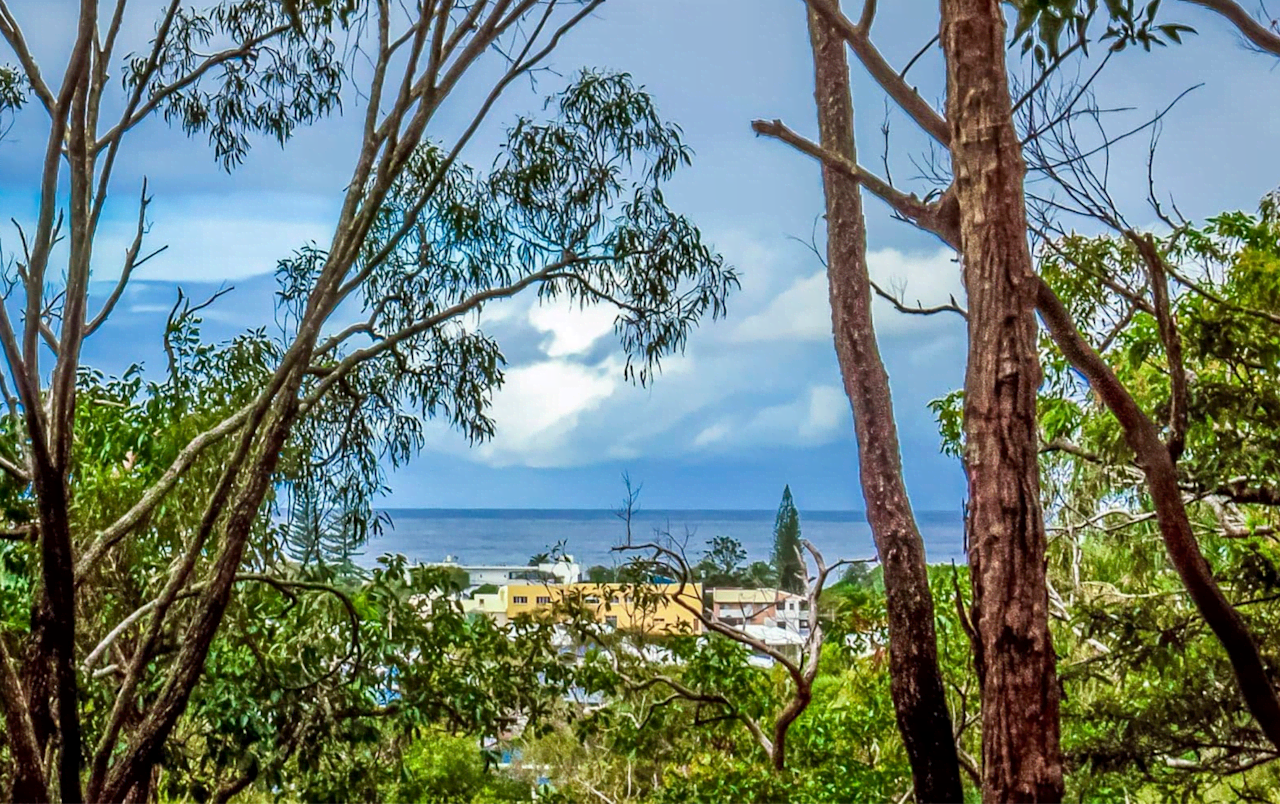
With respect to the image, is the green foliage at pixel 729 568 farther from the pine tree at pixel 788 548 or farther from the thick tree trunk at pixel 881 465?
the thick tree trunk at pixel 881 465

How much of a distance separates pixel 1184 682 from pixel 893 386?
82 cm

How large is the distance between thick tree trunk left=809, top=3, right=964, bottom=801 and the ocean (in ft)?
1.28

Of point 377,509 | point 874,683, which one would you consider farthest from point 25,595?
point 874,683

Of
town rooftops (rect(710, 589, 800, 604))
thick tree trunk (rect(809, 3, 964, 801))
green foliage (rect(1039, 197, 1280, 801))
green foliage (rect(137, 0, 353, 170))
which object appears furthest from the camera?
town rooftops (rect(710, 589, 800, 604))

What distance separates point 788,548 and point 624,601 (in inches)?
16.3

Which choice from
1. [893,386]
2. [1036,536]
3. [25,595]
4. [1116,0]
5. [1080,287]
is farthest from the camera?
[893,386]

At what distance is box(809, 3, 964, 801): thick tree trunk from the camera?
2209 millimetres

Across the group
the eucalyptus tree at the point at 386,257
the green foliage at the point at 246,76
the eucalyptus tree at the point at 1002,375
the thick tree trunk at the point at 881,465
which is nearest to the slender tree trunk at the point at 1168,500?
the eucalyptus tree at the point at 1002,375

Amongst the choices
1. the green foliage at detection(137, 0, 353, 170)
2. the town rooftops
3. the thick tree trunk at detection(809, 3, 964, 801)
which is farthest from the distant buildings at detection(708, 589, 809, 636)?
the green foliage at detection(137, 0, 353, 170)

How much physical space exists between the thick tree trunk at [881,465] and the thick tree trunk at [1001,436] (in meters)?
0.62

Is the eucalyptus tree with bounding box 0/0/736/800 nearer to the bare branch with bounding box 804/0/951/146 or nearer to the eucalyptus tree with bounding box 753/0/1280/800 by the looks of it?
the bare branch with bounding box 804/0/951/146

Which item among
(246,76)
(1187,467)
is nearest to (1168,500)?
(1187,467)

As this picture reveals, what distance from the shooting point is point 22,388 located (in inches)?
57.8

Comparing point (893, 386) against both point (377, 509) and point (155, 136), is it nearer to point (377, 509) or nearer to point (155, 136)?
point (377, 509)
